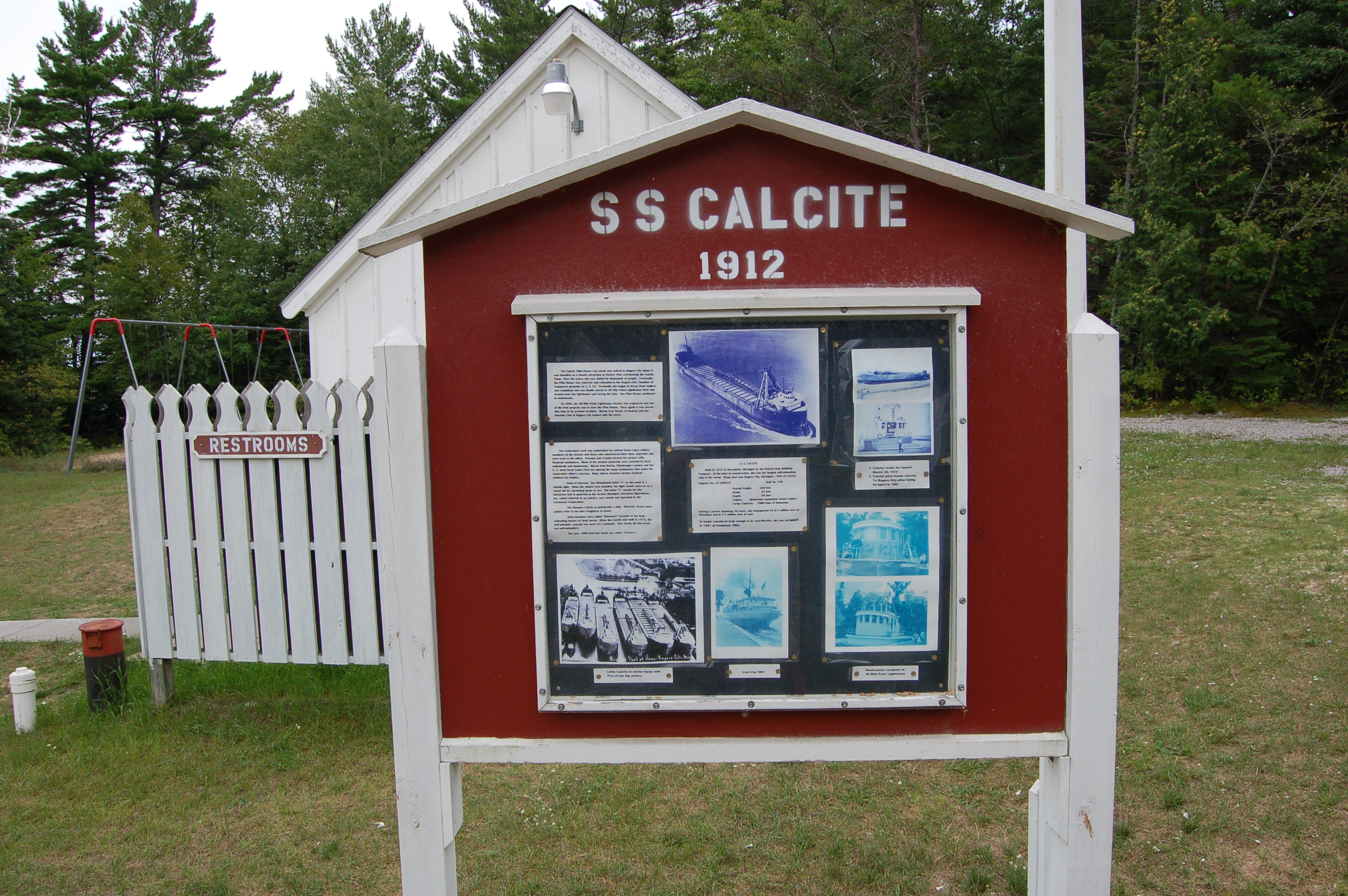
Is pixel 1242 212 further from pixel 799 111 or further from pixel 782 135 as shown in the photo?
pixel 782 135

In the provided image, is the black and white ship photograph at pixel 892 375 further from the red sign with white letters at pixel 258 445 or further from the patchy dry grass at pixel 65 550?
the patchy dry grass at pixel 65 550

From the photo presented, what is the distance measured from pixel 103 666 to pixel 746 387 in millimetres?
4952

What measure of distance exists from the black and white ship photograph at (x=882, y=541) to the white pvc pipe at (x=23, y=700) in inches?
203

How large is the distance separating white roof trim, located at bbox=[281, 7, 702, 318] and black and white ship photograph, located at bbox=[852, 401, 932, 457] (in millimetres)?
5189

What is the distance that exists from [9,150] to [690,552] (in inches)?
1810

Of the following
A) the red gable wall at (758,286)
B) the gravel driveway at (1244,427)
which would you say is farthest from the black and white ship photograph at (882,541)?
the gravel driveway at (1244,427)

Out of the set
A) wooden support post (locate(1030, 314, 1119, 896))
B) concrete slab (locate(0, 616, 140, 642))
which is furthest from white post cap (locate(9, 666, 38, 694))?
wooden support post (locate(1030, 314, 1119, 896))

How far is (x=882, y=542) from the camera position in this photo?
8.50 ft

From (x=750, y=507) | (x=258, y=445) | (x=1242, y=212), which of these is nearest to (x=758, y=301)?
(x=750, y=507)

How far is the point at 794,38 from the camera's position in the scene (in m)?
30.3

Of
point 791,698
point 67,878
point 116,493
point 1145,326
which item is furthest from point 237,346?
point 791,698

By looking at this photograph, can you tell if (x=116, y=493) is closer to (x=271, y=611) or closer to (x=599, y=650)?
(x=271, y=611)

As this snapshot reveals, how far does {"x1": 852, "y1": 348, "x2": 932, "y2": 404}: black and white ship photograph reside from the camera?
2559 millimetres

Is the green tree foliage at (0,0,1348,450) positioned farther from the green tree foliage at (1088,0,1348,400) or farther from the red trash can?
the red trash can
